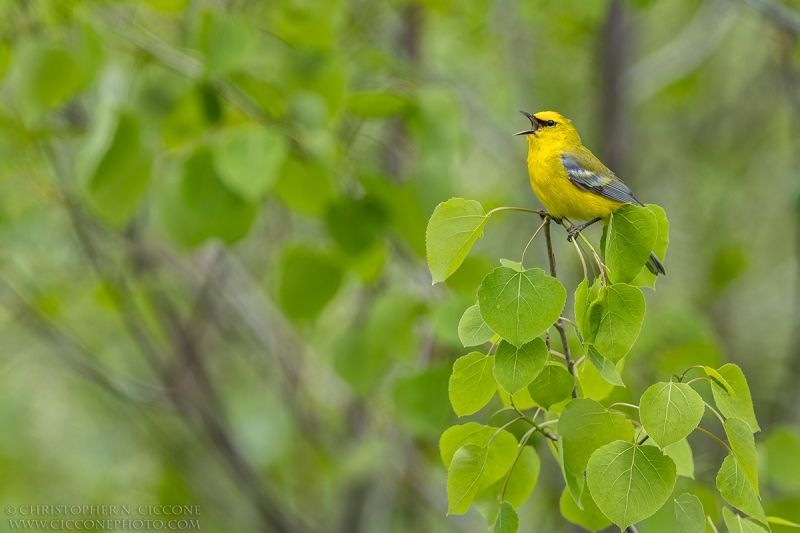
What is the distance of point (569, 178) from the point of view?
154 centimetres

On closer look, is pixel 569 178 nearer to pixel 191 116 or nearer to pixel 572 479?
pixel 572 479

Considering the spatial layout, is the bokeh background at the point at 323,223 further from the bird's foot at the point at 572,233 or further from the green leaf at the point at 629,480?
the bird's foot at the point at 572,233

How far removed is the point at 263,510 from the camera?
2832 millimetres

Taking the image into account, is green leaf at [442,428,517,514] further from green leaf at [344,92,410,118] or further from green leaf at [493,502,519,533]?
green leaf at [344,92,410,118]

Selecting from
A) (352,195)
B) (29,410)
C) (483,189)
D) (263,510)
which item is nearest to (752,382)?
(483,189)

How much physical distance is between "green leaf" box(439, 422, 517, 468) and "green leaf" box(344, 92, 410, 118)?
105cm

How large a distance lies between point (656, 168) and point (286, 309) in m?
3.06

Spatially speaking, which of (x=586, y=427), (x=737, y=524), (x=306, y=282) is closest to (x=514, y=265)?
(x=586, y=427)

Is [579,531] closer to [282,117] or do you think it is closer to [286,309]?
[286,309]

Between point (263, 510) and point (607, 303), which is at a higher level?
point (607, 303)

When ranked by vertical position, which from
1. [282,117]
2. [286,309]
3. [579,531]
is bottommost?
[579,531]

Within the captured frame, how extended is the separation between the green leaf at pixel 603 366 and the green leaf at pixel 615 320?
16 mm

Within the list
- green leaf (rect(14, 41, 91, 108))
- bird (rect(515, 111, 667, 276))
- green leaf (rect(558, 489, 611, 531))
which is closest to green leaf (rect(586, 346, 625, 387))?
green leaf (rect(558, 489, 611, 531))

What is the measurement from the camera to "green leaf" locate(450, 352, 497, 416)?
0.96 m
